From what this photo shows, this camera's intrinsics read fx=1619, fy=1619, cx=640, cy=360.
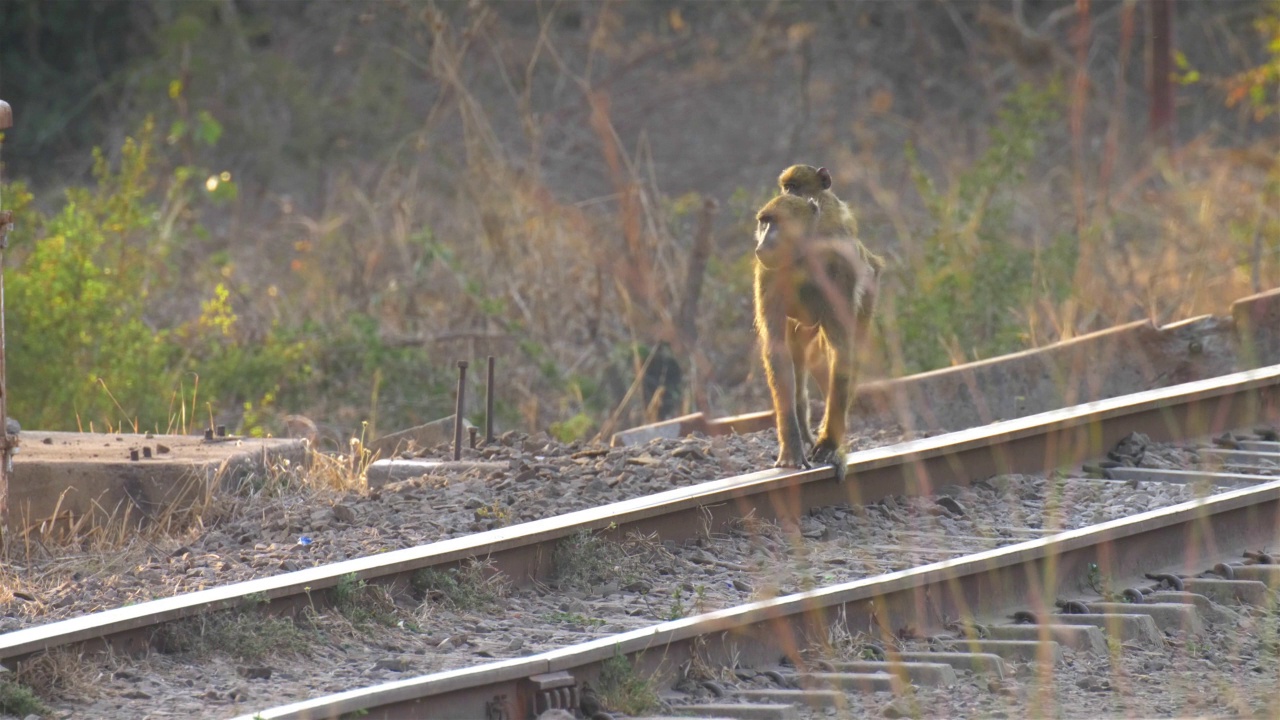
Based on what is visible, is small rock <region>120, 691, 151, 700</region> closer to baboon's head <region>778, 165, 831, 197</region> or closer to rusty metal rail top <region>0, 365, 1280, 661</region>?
rusty metal rail top <region>0, 365, 1280, 661</region>

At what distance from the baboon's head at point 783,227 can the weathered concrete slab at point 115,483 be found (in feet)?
8.63

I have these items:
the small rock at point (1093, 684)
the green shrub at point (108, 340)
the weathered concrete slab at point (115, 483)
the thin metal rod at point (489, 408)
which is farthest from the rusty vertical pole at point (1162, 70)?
the small rock at point (1093, 684)

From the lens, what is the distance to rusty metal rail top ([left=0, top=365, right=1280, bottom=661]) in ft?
15.9

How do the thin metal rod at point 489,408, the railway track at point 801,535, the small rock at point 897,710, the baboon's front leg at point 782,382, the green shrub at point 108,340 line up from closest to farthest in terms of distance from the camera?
the railway track at point 801,535, the small rock at point 897,710, the baboon's front leg at point 782,382, the thin metal rod at point 489,408, the green shrub at point 108,340

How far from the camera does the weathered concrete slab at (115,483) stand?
7.21 meters

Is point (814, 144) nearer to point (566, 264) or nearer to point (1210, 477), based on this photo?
point (566, 264)

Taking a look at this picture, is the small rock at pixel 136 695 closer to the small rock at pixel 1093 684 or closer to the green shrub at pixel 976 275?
the small rock at pixel 1093 684

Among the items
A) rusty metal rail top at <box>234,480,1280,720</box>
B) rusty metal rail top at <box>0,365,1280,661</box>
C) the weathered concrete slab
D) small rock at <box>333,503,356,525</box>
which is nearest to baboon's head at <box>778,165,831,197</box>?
rusty metal rail top at <box>0,365,1280,661</box>

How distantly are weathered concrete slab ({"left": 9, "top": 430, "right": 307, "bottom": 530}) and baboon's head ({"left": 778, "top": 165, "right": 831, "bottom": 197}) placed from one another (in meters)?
2.80

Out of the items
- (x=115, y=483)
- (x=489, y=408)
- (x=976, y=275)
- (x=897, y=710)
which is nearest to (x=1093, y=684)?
(x=897, y=710)

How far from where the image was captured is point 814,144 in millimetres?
21703

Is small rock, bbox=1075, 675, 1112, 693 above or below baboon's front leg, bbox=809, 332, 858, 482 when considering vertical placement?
below

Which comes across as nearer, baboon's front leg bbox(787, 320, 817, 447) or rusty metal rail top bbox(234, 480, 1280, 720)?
rusty metal rail top bbox(234, 480, 1280, 720)

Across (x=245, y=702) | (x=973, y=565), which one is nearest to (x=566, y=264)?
(x=973, y=565)
